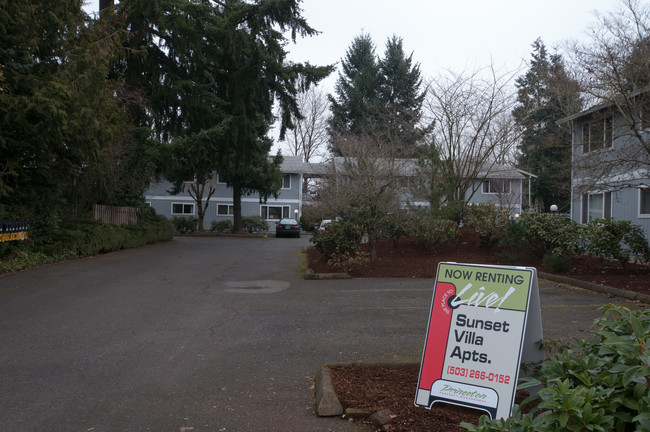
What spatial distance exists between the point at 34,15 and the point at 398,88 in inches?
1455

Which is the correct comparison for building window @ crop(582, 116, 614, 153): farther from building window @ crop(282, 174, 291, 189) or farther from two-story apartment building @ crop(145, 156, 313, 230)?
building window @ crop(282, 174, 291, 189)

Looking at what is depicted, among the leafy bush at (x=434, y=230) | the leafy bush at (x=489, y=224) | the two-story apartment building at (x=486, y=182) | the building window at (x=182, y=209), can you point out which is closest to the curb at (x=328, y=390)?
the two-story apartment building at (x=486, y=182)

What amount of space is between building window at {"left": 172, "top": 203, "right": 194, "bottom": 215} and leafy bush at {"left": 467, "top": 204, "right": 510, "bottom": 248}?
1307 inches

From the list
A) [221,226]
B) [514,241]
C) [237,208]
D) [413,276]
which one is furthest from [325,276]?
[221,226]

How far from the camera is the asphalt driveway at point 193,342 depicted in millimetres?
4504

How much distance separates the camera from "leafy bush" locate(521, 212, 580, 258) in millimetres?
13334

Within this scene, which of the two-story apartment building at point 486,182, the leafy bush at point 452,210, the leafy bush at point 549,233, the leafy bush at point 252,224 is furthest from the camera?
the leafy bush at point 252,224

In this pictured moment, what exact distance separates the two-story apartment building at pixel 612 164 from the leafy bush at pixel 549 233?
0.79m

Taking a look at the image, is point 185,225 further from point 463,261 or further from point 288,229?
point 463,261

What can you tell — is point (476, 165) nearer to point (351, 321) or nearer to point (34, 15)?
point (351, 321)

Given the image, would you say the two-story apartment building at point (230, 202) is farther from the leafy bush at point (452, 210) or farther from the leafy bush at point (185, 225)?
the leafy bush at point (452, 210)

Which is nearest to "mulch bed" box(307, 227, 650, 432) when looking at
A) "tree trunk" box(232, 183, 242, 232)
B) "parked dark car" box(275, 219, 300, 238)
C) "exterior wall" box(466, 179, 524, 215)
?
"parked dark car" box(275, 219, 300, 238)

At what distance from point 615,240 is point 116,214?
19985mm

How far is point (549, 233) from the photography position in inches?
567
